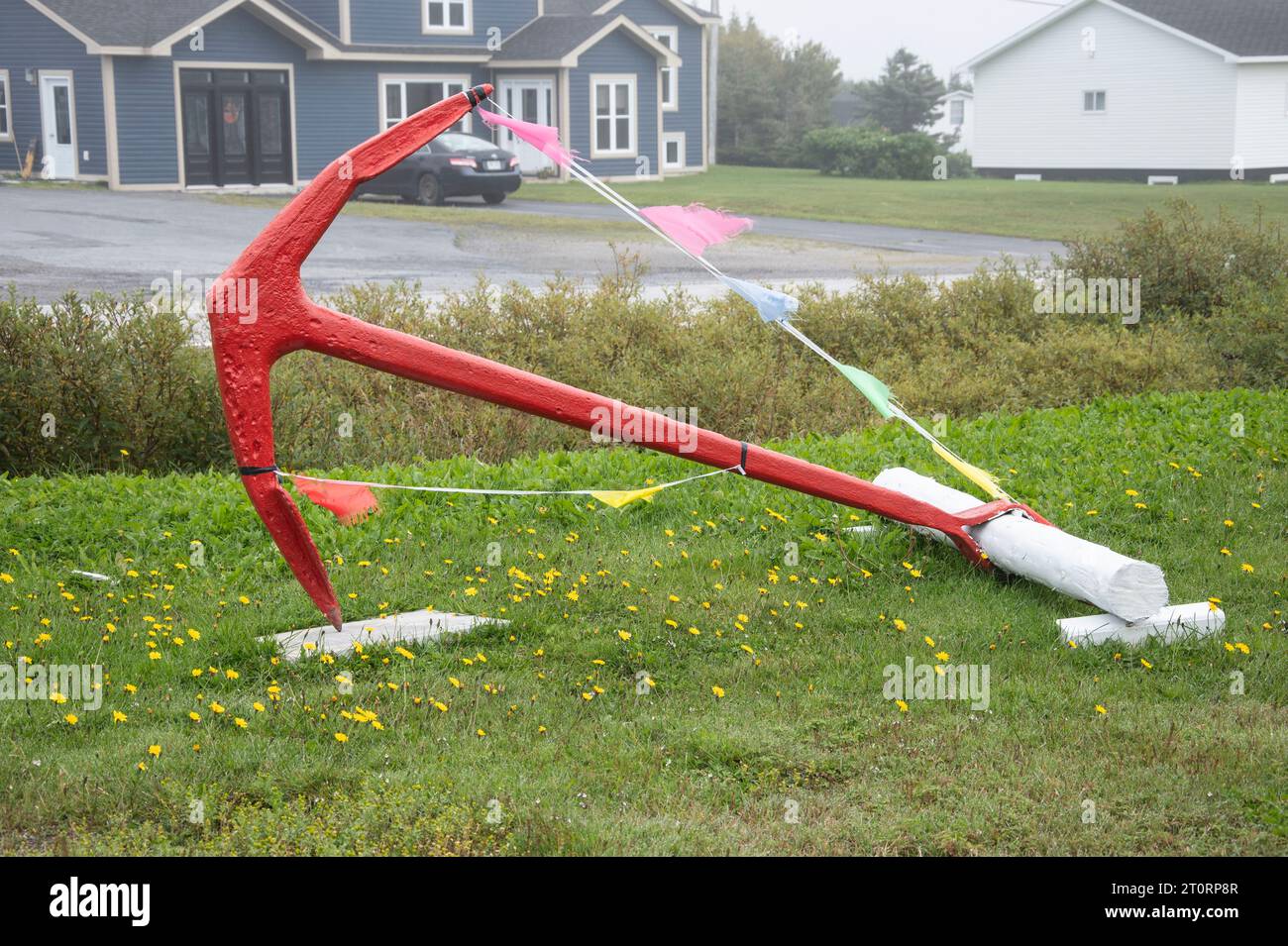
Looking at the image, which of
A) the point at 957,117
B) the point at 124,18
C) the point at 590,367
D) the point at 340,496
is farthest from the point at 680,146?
the point at 340,496

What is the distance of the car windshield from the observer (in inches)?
1110

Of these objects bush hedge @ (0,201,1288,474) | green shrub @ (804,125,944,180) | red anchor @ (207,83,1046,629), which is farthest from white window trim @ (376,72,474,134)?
red anchor @ (207,83,1046,629)

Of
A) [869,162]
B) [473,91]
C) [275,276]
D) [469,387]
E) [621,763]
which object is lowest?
[621,763]

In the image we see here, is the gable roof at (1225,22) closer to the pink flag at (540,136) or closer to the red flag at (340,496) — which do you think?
the pink flag at (540,136)

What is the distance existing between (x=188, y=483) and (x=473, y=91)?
3347mm

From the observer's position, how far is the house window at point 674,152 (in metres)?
37.6

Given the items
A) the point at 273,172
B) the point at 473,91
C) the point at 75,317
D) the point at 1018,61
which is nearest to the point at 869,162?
the point at 1018,61

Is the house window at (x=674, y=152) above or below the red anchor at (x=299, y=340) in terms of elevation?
above

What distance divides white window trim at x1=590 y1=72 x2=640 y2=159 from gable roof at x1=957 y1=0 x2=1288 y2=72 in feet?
36.7

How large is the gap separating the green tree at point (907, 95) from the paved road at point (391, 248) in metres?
29.4

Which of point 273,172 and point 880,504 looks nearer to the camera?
point 880,504

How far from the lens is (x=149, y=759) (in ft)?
14.1

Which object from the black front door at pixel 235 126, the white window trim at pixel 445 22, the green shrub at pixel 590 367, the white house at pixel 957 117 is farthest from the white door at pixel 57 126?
the white house at pixel 957 117
